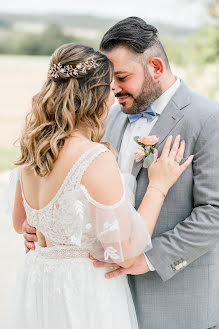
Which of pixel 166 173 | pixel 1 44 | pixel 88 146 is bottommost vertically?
pixel 1 44

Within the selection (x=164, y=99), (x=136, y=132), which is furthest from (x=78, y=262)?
(x=164, y=99)

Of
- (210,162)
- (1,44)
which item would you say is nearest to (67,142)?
(210,162)

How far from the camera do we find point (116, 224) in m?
1.96

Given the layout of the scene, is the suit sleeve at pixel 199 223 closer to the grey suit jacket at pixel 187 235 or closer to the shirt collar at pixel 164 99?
the grey suit jacket at pixel 187 235

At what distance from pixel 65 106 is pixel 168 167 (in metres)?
0.59

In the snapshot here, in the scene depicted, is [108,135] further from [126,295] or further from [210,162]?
[126,295]

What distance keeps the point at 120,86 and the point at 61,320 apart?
127 cm

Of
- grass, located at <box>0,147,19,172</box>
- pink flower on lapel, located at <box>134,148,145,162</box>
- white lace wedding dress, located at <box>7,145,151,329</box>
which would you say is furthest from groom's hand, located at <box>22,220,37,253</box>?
grass, located at <box>0,147,19,172</box>

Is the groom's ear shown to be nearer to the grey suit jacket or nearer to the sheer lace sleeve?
the grey suit jacket

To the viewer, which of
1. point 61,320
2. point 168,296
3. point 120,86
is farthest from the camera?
point 120,86

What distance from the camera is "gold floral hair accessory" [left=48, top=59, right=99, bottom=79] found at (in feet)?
6.73

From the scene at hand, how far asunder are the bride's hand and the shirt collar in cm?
31

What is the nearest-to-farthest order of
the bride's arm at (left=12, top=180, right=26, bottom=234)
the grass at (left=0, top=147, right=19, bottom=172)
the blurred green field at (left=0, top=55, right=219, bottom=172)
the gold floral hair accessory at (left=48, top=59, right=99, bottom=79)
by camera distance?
the gold floral hair accessory at (left=48, top=59, right=99, bottom=79), the bride's arm at (left=12, top=180, right=26, bottom=234), the grass at (left=0, top=147, right=19, bottom=172), the blurred green field at (left=0, top=55, right=219, bottom=172)

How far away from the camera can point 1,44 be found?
21.4 m
